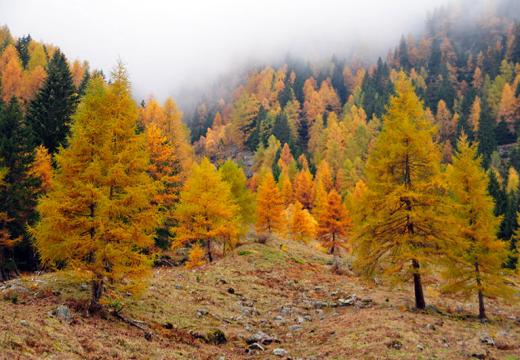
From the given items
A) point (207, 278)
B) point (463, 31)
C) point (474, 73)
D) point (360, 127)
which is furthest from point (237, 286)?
point (463, 31)

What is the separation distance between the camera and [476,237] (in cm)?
2222

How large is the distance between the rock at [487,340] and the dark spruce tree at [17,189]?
28.6 m

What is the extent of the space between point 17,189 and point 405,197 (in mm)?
27299

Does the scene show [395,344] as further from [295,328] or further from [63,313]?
[63,313]

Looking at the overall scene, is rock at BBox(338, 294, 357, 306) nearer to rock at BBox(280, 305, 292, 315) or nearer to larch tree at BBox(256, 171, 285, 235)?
rock at BBox(280, 305, 292, 315)

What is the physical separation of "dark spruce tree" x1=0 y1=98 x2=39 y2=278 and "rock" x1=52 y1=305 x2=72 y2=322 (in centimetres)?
1550

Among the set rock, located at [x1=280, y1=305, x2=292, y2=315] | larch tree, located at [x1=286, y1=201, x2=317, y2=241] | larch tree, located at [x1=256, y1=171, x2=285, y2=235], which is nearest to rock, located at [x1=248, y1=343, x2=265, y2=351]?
rock, located at [x1=280, y1=305, x2=292, y2=315]

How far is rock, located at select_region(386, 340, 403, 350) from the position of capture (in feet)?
45.0

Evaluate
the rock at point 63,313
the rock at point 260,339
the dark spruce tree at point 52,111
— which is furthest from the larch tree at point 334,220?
the rock at point 63,313

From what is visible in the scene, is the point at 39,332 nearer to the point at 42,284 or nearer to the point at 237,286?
the point at 42,284

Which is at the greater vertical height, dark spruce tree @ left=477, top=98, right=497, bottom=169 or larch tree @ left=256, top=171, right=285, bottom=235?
dark spruce tree @ left=477, top=98, right=497, bottom=169

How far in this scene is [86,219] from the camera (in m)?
14.6

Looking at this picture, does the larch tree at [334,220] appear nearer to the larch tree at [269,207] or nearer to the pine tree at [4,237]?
the larch tree at [269,207]

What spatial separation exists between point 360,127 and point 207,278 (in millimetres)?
77236
